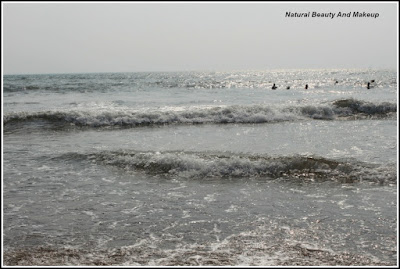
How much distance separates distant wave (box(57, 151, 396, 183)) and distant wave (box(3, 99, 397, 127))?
10.6 metres

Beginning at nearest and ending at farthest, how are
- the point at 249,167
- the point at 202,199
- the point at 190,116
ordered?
the point at 202,199, the point at 249,167, the point at 190,116

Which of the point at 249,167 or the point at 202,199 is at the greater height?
the point at 249,167

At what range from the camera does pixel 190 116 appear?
80.5 ft

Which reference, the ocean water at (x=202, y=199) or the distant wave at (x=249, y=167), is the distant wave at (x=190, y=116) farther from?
the distant wave at (x=249, y=167)

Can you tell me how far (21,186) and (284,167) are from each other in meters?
7.41

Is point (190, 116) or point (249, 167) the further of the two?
point (190, 116)

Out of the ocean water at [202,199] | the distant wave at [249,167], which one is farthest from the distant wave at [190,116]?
the distant wave at [249,167]

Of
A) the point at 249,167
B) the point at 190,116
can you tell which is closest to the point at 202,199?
the point at 249,167

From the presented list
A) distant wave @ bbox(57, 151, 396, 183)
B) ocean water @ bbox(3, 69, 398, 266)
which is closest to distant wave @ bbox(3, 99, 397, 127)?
ocean water @ bbox(3, 69, 398, 266)

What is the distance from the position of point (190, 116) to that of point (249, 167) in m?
13.5

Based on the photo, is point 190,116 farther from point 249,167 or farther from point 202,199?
point 202,199

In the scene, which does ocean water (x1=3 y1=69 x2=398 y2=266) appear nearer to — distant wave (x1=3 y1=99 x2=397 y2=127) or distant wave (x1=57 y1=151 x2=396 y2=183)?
distant wave (x1=57 y1=151 x2=396 y2=183)

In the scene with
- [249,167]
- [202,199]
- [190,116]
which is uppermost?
[190,116]

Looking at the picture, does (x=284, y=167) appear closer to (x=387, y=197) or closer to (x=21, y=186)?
(x=387, y=197)
